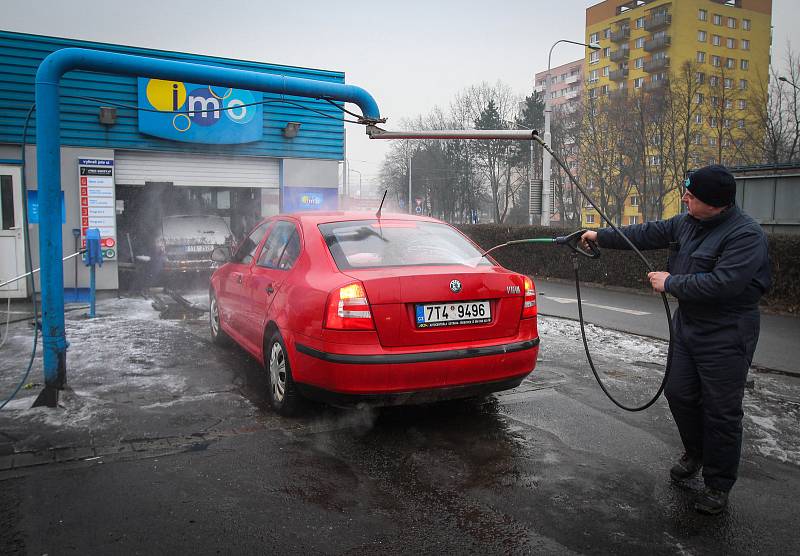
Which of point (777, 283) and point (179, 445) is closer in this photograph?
point (179, 445)

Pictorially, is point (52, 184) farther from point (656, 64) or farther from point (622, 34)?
point (622, 34)

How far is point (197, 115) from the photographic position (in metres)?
13.6

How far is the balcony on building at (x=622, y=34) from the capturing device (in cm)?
7156

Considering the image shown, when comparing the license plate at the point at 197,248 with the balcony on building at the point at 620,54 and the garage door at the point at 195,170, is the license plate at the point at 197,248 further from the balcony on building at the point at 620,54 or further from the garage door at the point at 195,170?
the balcony on building at the point at 620,54

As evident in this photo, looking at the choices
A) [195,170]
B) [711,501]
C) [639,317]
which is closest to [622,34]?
[195,170]

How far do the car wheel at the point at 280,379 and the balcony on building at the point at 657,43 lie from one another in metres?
73.3

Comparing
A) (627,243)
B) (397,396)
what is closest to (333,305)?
(397,396)

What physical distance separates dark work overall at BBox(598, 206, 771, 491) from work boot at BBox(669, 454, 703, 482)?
181mm

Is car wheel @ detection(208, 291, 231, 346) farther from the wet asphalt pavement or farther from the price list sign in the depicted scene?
the price list sign

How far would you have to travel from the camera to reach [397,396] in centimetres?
413

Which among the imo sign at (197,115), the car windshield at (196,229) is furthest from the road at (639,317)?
the imo sign at (197,115)

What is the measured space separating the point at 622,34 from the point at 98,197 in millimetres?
Result: 72095

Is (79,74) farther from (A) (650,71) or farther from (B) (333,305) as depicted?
(A) (650,71)

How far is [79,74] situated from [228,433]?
10.7 metres
